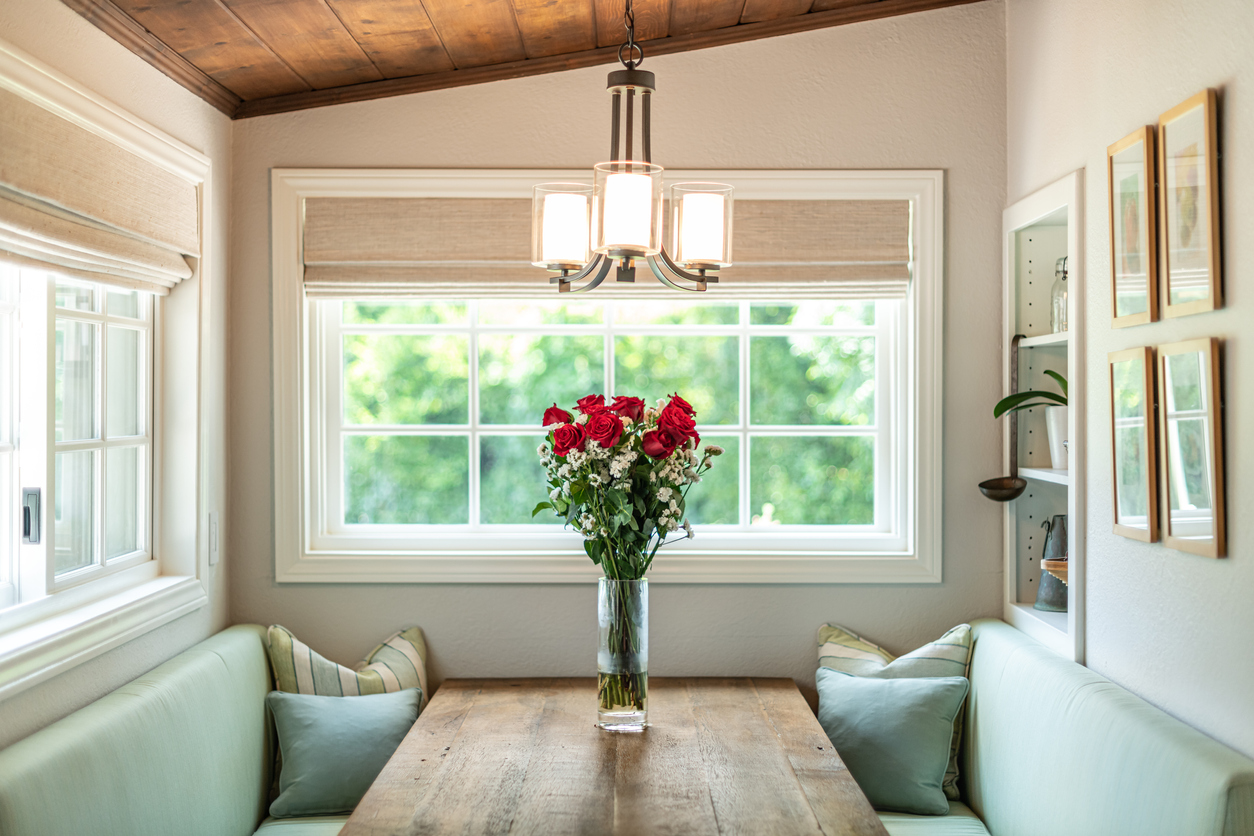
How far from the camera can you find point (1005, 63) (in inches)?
107

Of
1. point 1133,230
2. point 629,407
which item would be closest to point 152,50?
point 629,407

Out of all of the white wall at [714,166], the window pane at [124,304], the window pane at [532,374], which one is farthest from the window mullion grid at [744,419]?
the window pane at [124,304]

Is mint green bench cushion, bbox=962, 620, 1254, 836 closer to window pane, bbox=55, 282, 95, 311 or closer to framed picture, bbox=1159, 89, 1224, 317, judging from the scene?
framed picture, bbox=1159, 89, 1224, 317

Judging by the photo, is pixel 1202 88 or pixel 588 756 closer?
pixel 1202 88

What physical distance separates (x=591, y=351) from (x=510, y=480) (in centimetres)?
48

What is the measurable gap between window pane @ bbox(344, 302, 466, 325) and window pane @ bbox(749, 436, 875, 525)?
103 centimetres

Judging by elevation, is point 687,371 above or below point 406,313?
below

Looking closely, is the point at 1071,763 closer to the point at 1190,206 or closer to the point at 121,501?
the point at 1190,206

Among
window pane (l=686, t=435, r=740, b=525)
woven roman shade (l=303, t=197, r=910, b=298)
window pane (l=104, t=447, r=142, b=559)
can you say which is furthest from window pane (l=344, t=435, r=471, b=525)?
window pane (l=686, t=435, r=740, b=525)

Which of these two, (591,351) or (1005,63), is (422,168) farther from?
(1005,63)

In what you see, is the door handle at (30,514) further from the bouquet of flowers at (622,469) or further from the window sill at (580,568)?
the bouquet of flowers at (622,469)

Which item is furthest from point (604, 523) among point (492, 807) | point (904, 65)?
point (904, 65)

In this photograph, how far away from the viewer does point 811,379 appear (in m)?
2.89

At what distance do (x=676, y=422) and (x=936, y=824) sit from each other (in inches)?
51.2
